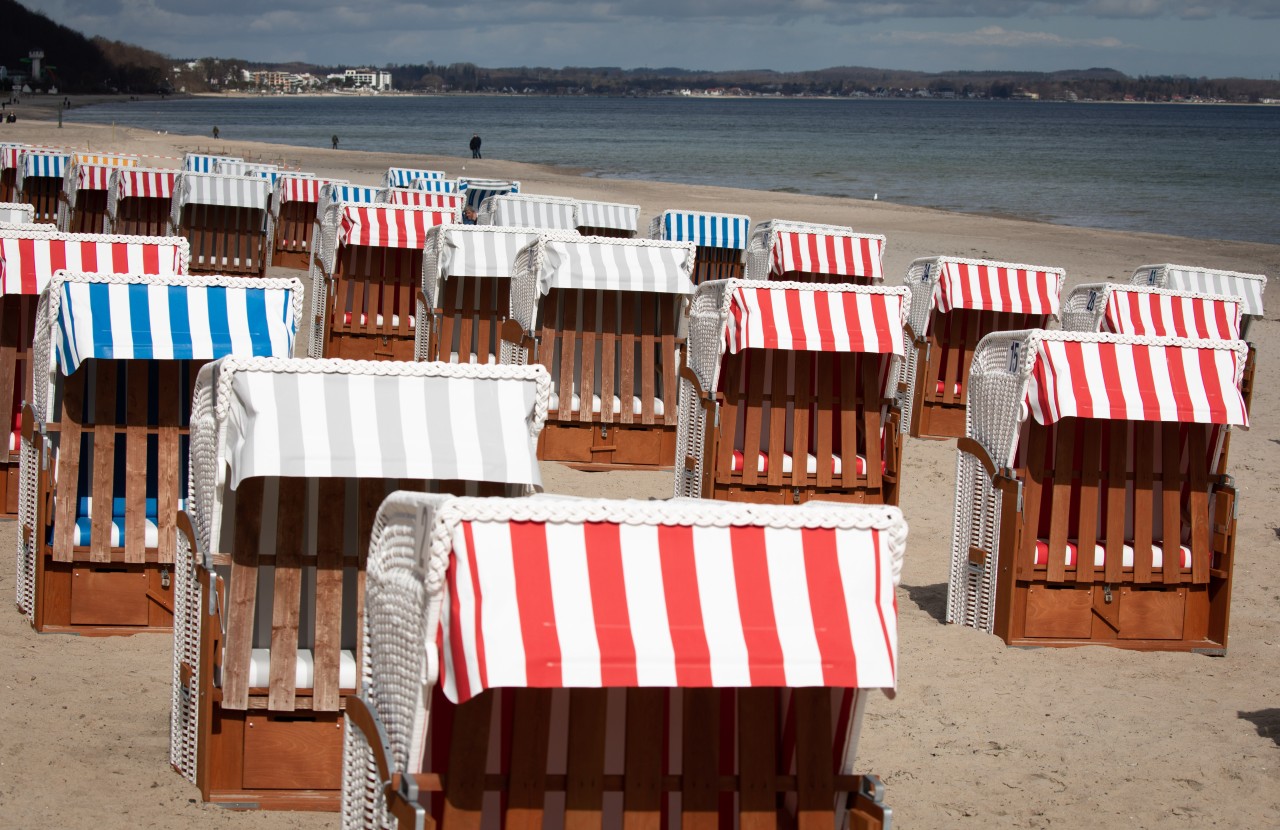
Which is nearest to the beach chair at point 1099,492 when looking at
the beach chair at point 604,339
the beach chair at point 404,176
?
the beach chair at point 604,339

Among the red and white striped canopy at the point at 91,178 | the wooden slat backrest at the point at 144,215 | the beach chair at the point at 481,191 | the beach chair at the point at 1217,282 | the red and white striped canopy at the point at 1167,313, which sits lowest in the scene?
the red and white striped canopy at the point at 1167,313

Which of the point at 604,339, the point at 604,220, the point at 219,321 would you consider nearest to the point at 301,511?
the point at 219,321

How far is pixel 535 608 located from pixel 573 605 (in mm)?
72

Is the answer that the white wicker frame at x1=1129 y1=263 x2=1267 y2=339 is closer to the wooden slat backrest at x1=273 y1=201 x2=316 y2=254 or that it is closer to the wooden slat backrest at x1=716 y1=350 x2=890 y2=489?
the wooden slat backrest at x1=716 y1=350 x2=890 y2=489

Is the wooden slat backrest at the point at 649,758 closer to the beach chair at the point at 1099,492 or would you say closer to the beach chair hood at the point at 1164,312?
the beach chair at the point at 1099,492

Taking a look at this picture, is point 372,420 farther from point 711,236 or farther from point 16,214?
point 711,236

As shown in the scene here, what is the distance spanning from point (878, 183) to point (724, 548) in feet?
162

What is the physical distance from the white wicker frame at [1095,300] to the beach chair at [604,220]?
6.54 meters

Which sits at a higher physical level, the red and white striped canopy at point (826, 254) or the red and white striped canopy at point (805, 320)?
the red and white striped canopy at point (826, 254)

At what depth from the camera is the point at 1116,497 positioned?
242 inches

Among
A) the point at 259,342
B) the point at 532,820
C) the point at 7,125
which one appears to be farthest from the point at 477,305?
the point at 7,125

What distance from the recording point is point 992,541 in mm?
6293

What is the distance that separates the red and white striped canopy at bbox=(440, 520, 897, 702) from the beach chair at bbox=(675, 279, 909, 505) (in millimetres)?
4357

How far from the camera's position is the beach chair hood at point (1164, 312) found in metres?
9.23
